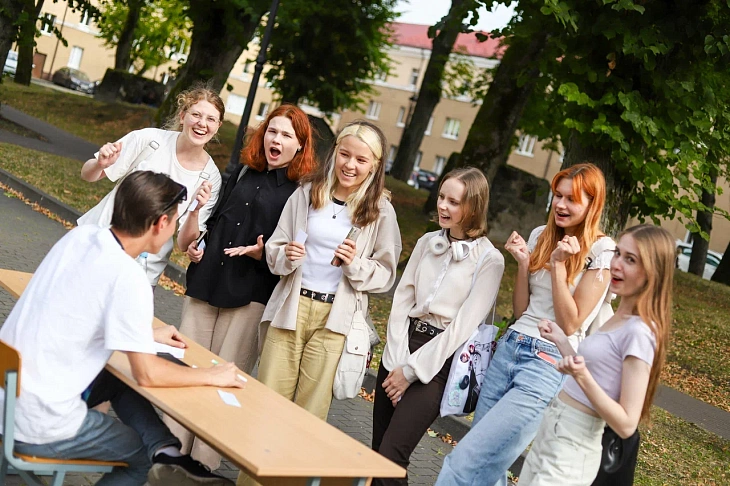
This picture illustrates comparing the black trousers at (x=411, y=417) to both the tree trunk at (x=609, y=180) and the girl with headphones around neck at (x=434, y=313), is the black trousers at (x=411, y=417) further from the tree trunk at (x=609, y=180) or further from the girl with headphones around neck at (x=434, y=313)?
the tree trunk at (x=609, y=180)

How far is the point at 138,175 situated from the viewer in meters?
3.82

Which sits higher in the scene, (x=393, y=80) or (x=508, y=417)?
(x=393, y=80)

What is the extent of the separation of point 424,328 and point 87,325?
183 centimetres

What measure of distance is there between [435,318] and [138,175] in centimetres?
176

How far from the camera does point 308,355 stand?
5059mm

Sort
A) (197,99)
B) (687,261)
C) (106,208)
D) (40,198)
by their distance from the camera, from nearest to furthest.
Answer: (106,208) < (197,99) < (40,198) < (687,261)

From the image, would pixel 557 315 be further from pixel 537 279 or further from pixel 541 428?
pixel 541 428

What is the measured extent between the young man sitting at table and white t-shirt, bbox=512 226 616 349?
174cm

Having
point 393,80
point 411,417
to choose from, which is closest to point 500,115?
point 411,417

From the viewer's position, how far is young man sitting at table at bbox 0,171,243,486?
11.8 feet

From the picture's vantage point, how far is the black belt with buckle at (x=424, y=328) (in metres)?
4.75

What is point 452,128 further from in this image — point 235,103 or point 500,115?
point 500,115

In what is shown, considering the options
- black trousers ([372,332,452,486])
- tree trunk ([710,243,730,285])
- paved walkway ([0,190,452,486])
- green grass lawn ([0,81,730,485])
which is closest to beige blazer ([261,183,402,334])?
black trousers ([372,332,452,486])

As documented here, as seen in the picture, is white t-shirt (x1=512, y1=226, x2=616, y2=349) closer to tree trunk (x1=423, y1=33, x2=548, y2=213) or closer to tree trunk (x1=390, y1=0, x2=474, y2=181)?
tree trunk (x1=423, y1=33, x2=548, y2=213)
